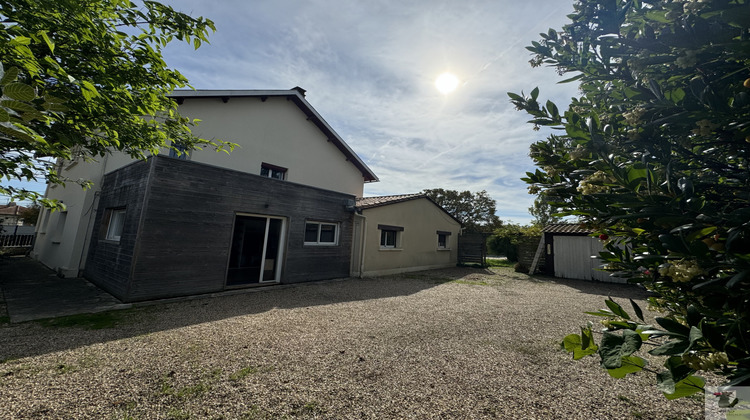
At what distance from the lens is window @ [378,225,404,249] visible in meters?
12.6

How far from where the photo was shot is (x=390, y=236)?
13.3 meters

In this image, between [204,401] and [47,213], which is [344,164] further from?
[47,213]

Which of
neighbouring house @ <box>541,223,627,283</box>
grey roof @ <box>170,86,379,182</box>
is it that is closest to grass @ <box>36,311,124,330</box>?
grey roof @ <box>170,86,379,182</box>

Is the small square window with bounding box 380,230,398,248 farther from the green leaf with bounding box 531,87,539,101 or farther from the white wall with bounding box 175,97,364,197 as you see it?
the green leaf with bounding box 531,87,539,101

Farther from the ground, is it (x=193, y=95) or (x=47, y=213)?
(x=193, y=95)

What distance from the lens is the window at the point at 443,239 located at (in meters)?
16.4

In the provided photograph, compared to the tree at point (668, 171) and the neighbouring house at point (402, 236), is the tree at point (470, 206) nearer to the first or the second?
the neighbouring house at point (402, 236)

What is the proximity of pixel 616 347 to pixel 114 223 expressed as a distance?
1113cm

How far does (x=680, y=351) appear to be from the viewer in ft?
2.80

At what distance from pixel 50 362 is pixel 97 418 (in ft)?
5.83

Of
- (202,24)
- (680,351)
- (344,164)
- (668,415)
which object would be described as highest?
(344,164)

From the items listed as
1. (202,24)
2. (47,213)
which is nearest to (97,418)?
(202,24)

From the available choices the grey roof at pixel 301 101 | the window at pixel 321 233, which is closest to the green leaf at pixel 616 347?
the window at pixel 321 233

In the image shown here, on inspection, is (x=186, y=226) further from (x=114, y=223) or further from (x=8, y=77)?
(x=8, y=77)
